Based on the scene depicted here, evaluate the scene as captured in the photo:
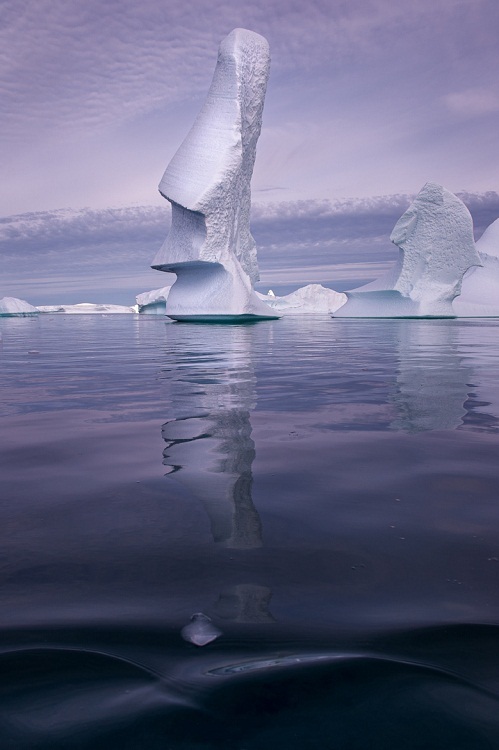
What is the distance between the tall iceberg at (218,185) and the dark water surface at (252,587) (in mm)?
18584

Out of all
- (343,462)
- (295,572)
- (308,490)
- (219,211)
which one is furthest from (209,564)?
(219,211)

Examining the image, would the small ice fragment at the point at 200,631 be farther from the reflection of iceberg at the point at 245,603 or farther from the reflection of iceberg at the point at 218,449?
the reflection of iceberg at the point at 218,449

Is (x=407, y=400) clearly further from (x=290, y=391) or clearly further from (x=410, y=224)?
(x=410, y=224)

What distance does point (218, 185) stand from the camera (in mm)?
20391

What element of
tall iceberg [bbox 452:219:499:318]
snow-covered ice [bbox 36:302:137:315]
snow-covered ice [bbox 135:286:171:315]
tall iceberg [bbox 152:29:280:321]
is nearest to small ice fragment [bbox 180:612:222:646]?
tall iceberg [bbox 152:29:280:321]

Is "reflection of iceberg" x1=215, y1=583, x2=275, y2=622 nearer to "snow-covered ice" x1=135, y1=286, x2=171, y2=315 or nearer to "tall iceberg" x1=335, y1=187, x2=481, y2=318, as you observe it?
"tall iceberg" x1=335, y1=187, x2=481, y2=318

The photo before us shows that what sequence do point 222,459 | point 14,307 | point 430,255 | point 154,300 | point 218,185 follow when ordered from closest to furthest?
point 222,459
point 218,185
point 430,255
point 14,307
point 154,300

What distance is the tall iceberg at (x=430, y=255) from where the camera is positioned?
2703 centimetres

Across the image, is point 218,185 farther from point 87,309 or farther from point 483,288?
point 87,309

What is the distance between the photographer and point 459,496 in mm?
1863

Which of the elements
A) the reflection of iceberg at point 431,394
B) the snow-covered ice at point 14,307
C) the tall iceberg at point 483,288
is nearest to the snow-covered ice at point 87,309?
the snow-covered ice at point 14,307

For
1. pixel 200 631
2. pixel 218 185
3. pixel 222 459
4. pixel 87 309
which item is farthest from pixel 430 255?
pixel 87 309

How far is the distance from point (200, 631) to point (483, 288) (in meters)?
40.6

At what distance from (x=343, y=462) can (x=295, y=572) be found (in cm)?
106
